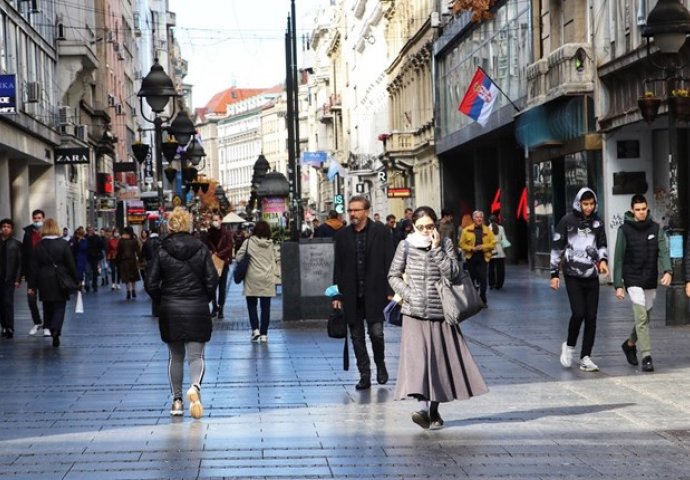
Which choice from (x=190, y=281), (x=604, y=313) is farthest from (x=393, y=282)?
(x=604, y=313)

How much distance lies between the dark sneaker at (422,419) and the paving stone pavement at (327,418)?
0.29ft

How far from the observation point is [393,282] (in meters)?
12.2

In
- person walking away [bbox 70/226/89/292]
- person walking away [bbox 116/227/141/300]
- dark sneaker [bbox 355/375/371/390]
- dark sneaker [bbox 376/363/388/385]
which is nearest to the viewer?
dark sneaker [bbox 355/375/371/390]

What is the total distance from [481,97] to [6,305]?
21.8 meters

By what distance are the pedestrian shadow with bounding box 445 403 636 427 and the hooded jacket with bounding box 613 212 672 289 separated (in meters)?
3.00

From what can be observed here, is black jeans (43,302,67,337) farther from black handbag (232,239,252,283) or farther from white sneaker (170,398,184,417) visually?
white sneaker (170,398,184,417)

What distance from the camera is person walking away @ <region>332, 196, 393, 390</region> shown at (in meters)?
14.6

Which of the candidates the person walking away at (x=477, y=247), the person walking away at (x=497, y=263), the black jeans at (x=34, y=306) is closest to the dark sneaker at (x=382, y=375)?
the black jeans at (x=34, y=306)

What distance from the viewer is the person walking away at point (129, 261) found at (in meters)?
37.2

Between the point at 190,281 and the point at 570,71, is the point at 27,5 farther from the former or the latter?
the point at 190,281

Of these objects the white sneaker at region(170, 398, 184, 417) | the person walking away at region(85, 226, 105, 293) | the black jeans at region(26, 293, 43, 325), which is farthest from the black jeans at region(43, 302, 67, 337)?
the person walking away at region(85, 226, 105, 293)

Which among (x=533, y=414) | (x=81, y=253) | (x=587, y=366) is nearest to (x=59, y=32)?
(x=81, y=253)

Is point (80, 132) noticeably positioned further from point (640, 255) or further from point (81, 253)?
point (640, 255)

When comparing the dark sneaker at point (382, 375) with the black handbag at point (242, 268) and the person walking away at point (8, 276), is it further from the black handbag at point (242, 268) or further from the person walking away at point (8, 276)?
the person walking away at point (8, 276)
